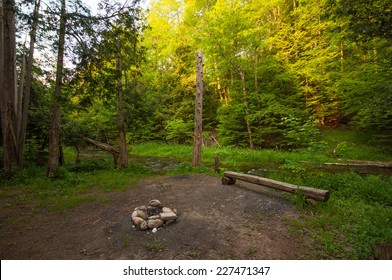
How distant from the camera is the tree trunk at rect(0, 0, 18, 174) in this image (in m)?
8.30

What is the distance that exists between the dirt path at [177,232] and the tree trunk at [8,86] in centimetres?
529

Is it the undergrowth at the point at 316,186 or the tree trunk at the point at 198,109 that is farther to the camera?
the tree trunk at the point at 198,109

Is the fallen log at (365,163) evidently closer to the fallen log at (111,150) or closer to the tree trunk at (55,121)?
the fallen log at (111,150)

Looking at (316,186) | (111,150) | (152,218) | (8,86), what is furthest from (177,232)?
(8,86)

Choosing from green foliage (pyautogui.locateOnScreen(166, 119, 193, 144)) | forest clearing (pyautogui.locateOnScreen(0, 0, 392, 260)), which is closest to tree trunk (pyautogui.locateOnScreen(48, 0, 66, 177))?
forest clearing (pyautogui.locateOnScreen(0, 0, 392, 260))

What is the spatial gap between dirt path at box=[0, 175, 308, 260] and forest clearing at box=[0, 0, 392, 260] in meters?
0.03

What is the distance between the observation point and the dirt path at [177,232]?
3.50 metres

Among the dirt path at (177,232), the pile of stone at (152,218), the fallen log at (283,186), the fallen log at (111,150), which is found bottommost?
the dirt path at (177,232)

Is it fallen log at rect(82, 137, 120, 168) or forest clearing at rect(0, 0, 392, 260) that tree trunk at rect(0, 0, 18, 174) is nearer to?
forest clearing at rect(0, 0, 392, 260)

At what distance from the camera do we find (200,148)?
1089cm

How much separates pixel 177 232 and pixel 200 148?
275 inches

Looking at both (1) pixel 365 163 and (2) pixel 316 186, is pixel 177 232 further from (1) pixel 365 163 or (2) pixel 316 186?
(1) pixel 365 163

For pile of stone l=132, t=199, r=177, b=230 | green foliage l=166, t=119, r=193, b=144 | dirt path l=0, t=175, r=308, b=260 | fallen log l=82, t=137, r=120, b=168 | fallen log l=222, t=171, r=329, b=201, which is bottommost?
dirt path l=0, t=175, r=308, b=260

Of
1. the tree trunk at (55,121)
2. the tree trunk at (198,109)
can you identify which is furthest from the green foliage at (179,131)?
the tree trunk at (55,121)
